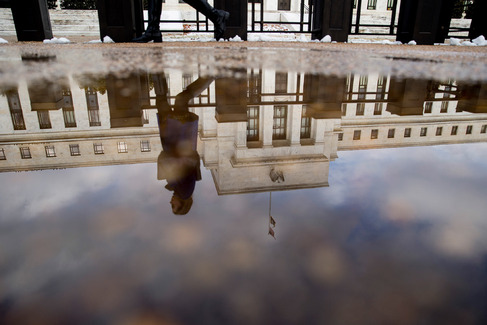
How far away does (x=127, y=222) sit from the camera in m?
0.78

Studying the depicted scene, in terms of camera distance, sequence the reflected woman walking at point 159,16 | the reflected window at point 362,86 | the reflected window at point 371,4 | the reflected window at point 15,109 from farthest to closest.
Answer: the reflected window at point 371,4
the reflected woman walking at point 159,16
the reflected window at point 362,86
the reflected window at point 15,109

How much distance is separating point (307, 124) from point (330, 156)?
2.42ft

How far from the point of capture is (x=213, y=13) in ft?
35.9

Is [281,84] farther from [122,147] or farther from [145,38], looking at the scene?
[145,38]

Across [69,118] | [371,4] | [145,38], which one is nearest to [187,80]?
[69,118]

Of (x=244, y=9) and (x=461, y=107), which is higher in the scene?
(x=244, y=9)

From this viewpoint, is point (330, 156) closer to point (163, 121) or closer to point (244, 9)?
point (163, 121)

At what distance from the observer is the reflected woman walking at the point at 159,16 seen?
968 centimetres

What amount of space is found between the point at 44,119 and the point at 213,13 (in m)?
10.2

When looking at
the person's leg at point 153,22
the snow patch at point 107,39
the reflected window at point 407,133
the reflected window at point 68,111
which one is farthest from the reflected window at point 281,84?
the snow patch at point 107,39

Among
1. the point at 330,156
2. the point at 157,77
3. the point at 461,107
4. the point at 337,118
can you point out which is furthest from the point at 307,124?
the point at 157,77

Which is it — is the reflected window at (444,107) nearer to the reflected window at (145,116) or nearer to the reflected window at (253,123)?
the reflected window at (253,123)

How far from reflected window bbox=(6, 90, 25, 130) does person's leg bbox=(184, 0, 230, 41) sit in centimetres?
828

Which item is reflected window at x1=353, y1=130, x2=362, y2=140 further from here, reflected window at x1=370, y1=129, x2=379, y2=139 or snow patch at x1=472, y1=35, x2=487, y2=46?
snow patch at x1=472, y1=35, x2=487, y2=46
